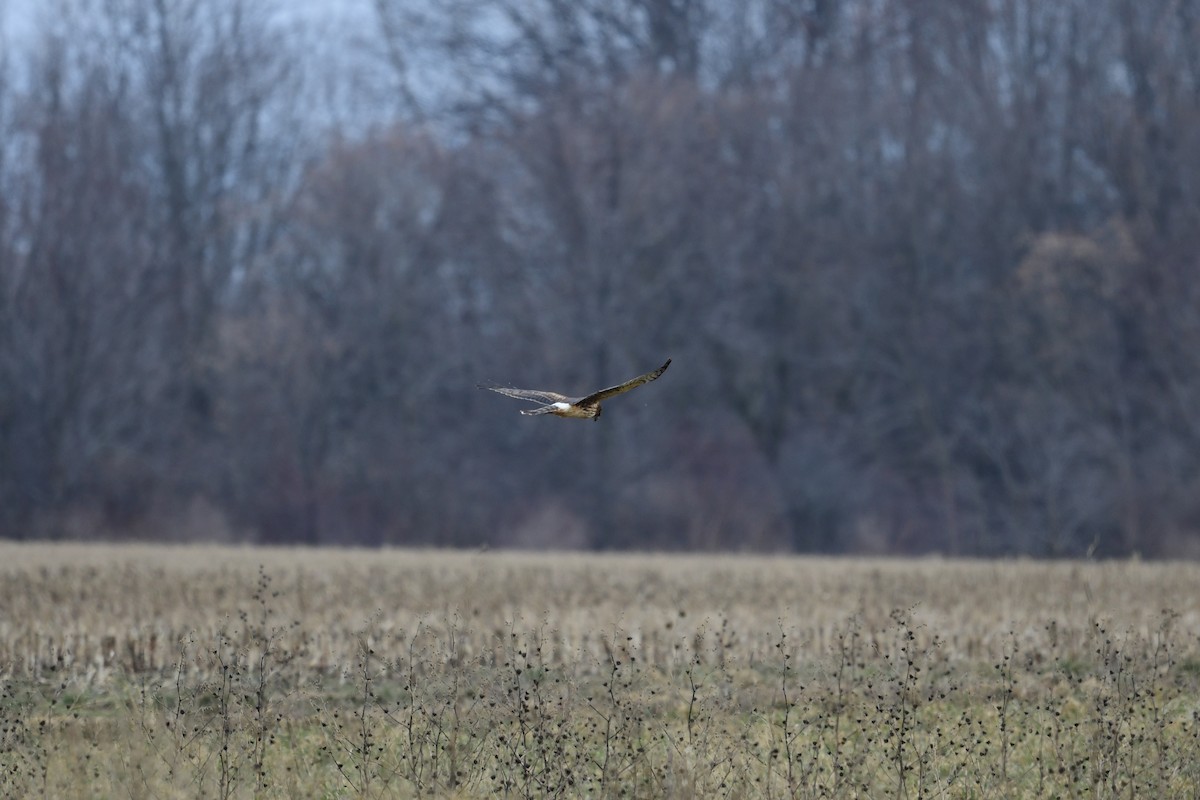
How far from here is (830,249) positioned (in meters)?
41.5

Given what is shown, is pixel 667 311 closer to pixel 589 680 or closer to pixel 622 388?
pixel 589 680

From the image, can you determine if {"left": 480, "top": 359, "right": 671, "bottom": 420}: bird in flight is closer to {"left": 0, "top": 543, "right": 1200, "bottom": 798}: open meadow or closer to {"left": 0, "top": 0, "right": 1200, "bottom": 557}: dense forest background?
{"left": 0, "top": 543, "right": 1200, "bottom": 798}: open meadow

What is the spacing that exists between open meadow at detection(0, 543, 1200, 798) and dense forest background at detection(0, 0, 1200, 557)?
46.7ft

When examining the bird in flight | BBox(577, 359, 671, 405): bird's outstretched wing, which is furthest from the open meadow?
BBox(577, 359, 671, 405): bird's outstretched wing

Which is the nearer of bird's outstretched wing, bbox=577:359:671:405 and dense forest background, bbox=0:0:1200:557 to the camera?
bird's outstretched wing, bbox=577:359:671:405

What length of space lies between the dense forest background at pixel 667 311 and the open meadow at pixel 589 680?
14225 mm

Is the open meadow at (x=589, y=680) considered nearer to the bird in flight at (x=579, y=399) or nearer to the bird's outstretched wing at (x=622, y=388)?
the bird in flight at (x=579, y=399)

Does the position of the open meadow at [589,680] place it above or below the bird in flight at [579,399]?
below

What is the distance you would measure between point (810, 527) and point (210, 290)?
59.7ft

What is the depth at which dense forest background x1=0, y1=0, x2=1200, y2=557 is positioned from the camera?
3672 cm

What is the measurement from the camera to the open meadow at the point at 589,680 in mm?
8492

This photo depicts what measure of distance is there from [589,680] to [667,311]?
28.0 meters

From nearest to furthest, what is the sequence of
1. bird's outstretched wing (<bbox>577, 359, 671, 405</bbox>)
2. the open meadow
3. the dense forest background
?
bird's outstretched wing (<bbox>577, 359, 671, 405</bbox>) → the open meadow → the dense forest background

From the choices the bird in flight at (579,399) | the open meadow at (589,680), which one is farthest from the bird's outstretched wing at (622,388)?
the open meadow at (589,680)
